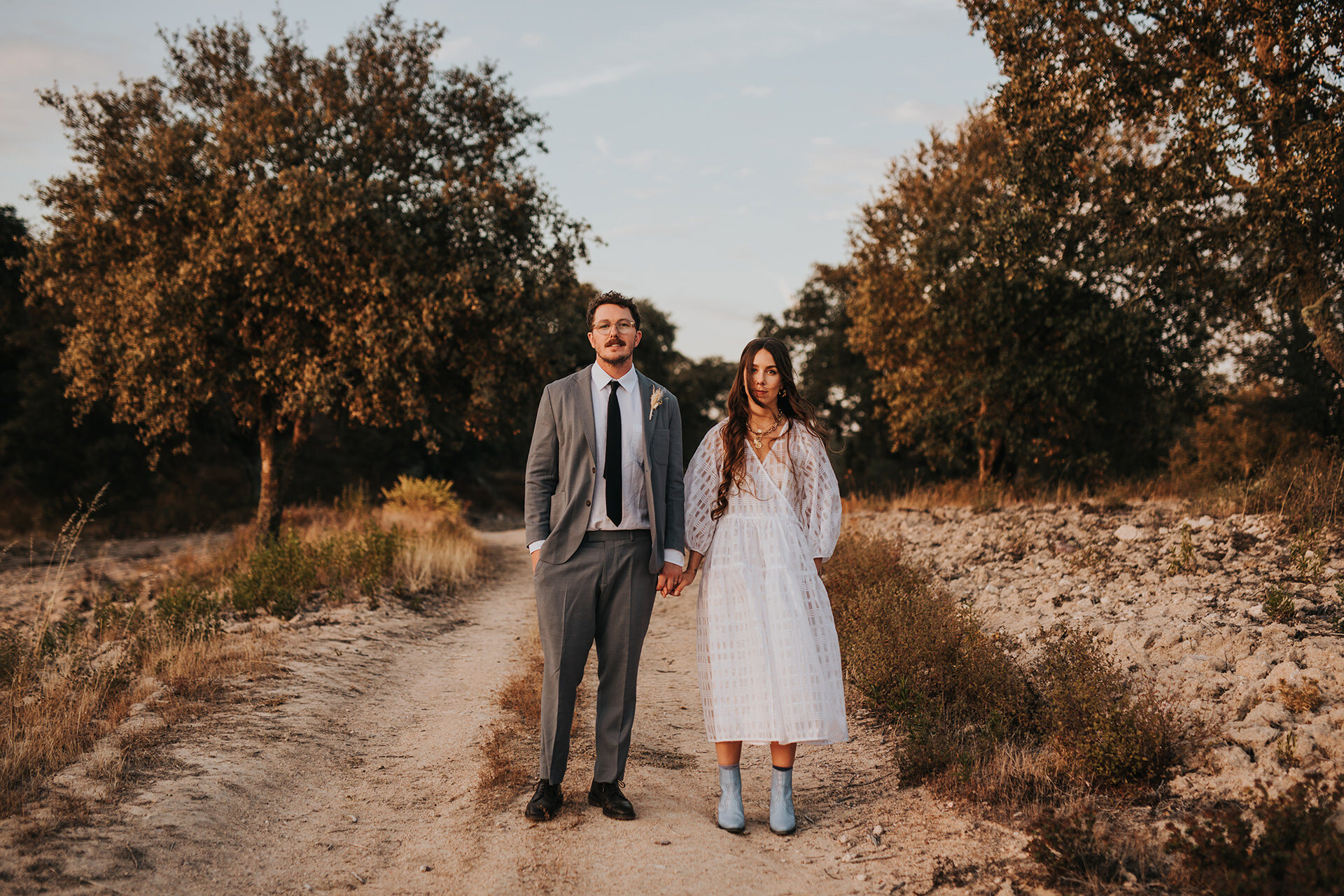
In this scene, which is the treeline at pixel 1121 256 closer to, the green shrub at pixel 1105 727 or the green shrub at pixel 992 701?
the green shrub at pixel 992 701

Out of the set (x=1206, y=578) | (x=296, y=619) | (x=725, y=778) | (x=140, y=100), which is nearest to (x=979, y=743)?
(x=725, y=778)

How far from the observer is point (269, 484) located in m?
15.2

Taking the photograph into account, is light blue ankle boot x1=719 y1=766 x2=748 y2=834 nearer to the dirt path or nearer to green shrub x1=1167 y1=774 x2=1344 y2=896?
the dirt path

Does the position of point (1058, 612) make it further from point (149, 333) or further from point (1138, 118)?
point (149, 333)

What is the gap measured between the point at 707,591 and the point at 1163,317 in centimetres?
1494

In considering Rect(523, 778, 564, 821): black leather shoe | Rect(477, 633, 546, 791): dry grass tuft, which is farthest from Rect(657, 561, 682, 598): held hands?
Rect(477, 633, 546, 791): dry grass tuft

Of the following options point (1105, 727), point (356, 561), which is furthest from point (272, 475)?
point (1105, 727)

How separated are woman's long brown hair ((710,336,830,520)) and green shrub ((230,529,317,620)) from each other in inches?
252

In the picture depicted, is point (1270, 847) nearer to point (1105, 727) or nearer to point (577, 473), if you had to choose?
point (1105, 727)

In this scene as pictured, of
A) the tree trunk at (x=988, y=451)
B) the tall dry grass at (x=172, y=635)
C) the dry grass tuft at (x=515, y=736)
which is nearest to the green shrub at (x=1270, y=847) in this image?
the dry grass tuft at (x=515, y=736)

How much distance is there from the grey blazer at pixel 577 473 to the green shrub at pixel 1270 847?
2481 millimetres

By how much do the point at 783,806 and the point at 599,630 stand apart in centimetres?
125

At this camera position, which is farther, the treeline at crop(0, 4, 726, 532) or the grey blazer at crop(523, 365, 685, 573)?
the treeline at crop(0, 4, 726, 532)

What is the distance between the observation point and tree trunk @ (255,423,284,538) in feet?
49.3
